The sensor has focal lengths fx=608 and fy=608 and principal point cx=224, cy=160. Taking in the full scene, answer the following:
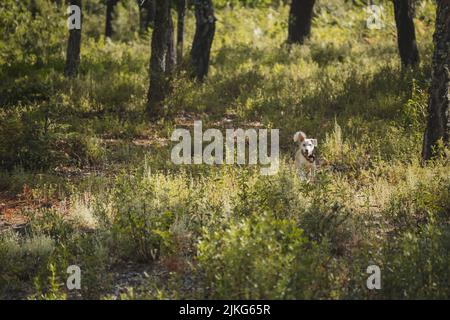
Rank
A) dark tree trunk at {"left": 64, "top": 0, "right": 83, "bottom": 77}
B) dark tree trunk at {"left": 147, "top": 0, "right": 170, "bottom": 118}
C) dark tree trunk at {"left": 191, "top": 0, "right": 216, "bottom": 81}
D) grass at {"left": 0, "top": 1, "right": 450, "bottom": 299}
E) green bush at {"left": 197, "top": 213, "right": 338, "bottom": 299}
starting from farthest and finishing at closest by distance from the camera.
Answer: dark tree trunk at {"left": 191, "top": 0, "right": 216, "bottom": 81}
dark tree trunk at {"left": 64, "top": 0, "right": 83, "bottom": 77}
dark tree trunk at {"left": 147, "top": 0, "right": 170, "bottom": 118}
grass at {"left": 0, "top": 1, "right": 450, "bottom": 299}
green bush at {"left": 197, "top": 213, "right": 338, "bottom": 299}

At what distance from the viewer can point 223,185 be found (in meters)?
8.14

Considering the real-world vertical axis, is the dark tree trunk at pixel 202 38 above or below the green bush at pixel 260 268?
above

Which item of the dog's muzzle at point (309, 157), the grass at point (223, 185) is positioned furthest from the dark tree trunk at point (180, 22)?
the dog's muzzle at point (309, 157)

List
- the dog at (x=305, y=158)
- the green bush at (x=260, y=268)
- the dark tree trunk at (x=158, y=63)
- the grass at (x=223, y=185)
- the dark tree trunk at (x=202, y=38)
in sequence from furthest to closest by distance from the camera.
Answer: the dark tree trunk at (x=202, y=38)
the dark tree trunk at (x=158, y=63)
the dog at (x=305, y=158)
the grass at (x=223, y=185)
the green bush at (x=260, y=268)

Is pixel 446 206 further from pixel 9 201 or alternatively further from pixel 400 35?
pixel 400 35

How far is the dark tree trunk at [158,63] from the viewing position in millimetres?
12758

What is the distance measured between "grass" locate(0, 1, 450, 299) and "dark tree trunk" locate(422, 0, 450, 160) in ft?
1.87

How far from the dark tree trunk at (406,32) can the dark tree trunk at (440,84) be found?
5614 millimetres

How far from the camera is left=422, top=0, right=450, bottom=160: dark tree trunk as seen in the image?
878cm

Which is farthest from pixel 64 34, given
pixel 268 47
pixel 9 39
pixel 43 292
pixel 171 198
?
pixel 43 292

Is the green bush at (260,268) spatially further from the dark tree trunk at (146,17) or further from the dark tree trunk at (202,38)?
the dark tree trunk at (146,17)

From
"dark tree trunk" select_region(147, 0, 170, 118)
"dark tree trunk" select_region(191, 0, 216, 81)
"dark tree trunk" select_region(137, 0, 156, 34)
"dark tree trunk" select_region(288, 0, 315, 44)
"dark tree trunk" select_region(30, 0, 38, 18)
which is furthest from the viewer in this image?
"dark tree trunk" select_region(137, 0, 156, 34)

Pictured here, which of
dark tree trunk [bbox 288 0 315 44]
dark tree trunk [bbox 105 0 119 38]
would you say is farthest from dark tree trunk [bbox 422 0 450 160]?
dark tree trunk [bbox 105 0 119 38]

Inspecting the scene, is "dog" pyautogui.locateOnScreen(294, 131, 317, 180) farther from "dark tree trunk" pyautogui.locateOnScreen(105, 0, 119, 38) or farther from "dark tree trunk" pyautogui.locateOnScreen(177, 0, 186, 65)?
"dark tree trunk" pyautogui.locateOnScreen(105, 0, 119, 38)
